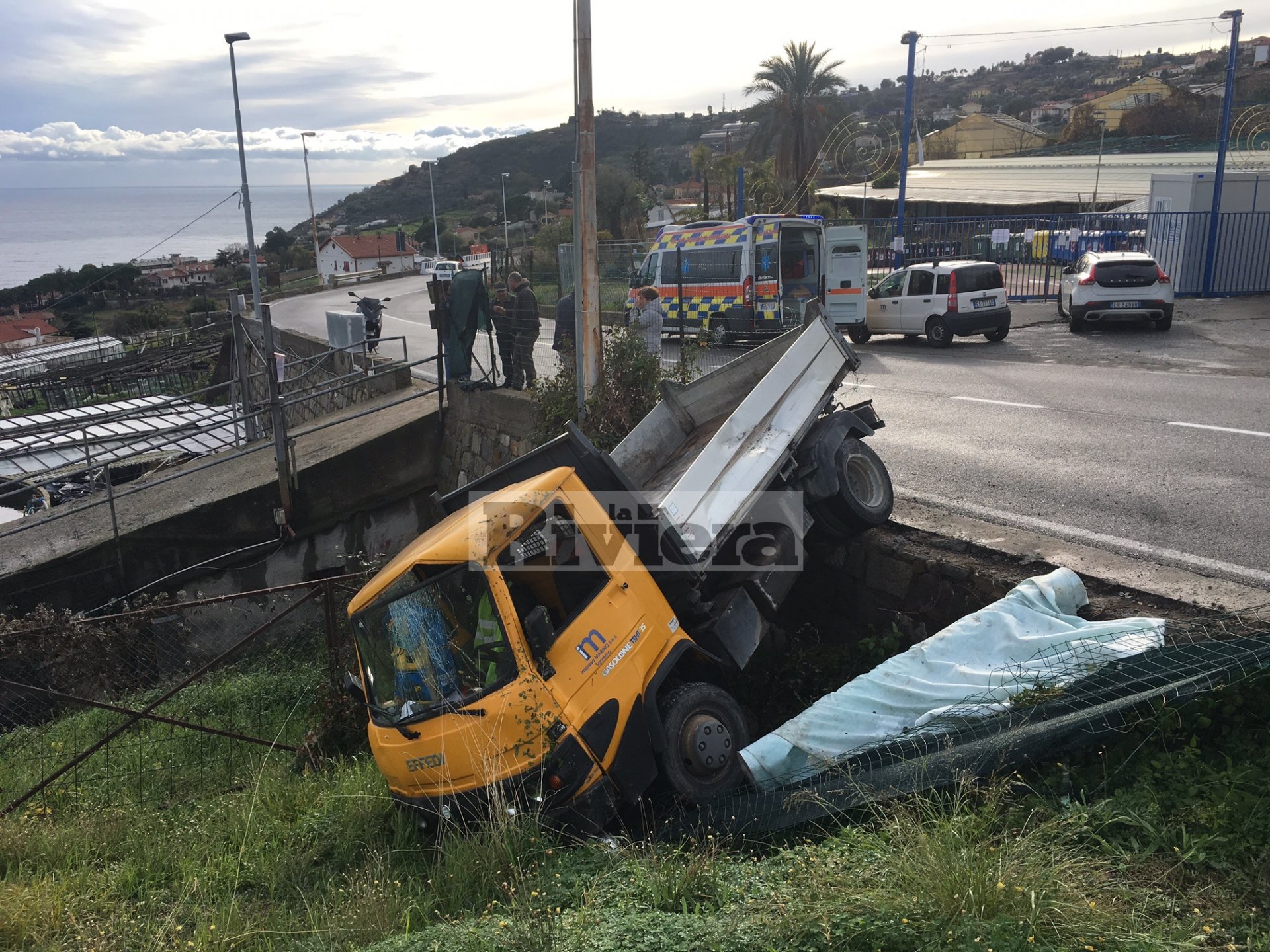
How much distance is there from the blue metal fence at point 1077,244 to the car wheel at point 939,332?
427 cm

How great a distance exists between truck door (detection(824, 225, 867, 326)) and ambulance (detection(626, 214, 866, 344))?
0.01 meters

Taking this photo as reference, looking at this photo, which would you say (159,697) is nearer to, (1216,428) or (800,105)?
(1216,428)

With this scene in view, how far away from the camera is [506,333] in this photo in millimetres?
12070

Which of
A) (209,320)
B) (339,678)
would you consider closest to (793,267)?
(339,678)

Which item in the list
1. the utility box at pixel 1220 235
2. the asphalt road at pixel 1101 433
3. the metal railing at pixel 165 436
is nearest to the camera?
the asphalt road at pixel 1101 433

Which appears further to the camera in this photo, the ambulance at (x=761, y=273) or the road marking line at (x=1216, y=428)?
the ambulance at (x=761, y=273)

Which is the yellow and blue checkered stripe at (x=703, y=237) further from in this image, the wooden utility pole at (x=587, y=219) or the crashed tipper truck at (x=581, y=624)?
the crashed tipper truck at (x=581, y=624)

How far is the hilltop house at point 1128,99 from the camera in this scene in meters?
46.0

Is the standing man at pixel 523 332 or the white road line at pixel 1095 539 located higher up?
the standing man at pixel 523 332

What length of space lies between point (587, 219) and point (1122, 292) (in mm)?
12732

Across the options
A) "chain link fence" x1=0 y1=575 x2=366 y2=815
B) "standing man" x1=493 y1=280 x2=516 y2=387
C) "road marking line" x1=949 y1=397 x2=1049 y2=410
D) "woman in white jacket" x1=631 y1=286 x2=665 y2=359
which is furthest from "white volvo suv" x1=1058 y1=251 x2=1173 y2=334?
"chain link fence" x1=0 y1=575 x2=366 y2=815

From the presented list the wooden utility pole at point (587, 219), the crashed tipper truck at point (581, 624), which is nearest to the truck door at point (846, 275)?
the wooden utility pole at point (587, 219)

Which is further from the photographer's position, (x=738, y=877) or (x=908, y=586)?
(x=908, y=586)

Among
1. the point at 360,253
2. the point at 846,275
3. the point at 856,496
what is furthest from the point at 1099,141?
the point at 360,253
